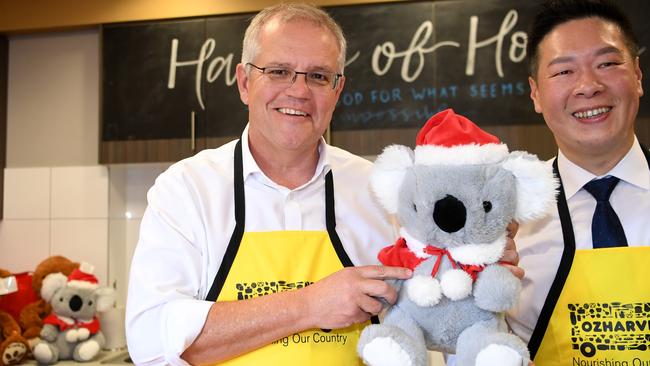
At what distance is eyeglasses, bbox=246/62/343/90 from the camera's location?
1250mm

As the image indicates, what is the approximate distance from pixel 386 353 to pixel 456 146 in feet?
1.14

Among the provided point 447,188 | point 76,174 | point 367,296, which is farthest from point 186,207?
point 76,174

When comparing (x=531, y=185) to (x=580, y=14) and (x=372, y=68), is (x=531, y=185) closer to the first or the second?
(x=580, y=14)

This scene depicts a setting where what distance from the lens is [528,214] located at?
100 cm

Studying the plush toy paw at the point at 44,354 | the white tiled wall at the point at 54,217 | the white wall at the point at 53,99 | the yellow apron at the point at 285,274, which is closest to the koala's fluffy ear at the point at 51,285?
the plush toy paw at the point at 44,354

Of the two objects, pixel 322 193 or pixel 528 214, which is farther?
pixel 322 193

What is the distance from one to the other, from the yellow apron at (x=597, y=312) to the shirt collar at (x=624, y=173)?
0.17 meters

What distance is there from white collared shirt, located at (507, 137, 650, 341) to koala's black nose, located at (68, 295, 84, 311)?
1792 mm

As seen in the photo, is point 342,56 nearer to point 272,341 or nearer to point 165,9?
point 272,341

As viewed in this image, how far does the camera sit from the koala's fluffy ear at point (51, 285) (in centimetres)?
248

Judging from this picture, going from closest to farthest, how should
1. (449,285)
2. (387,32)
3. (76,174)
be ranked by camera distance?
A: (449,285)
(387,32)
(76,174)

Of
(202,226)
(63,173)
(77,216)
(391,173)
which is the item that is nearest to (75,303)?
(77,216)

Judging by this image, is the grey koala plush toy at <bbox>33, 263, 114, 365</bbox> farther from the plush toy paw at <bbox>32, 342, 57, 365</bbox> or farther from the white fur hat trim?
the white fur hat trim

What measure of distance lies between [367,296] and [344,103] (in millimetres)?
1566
